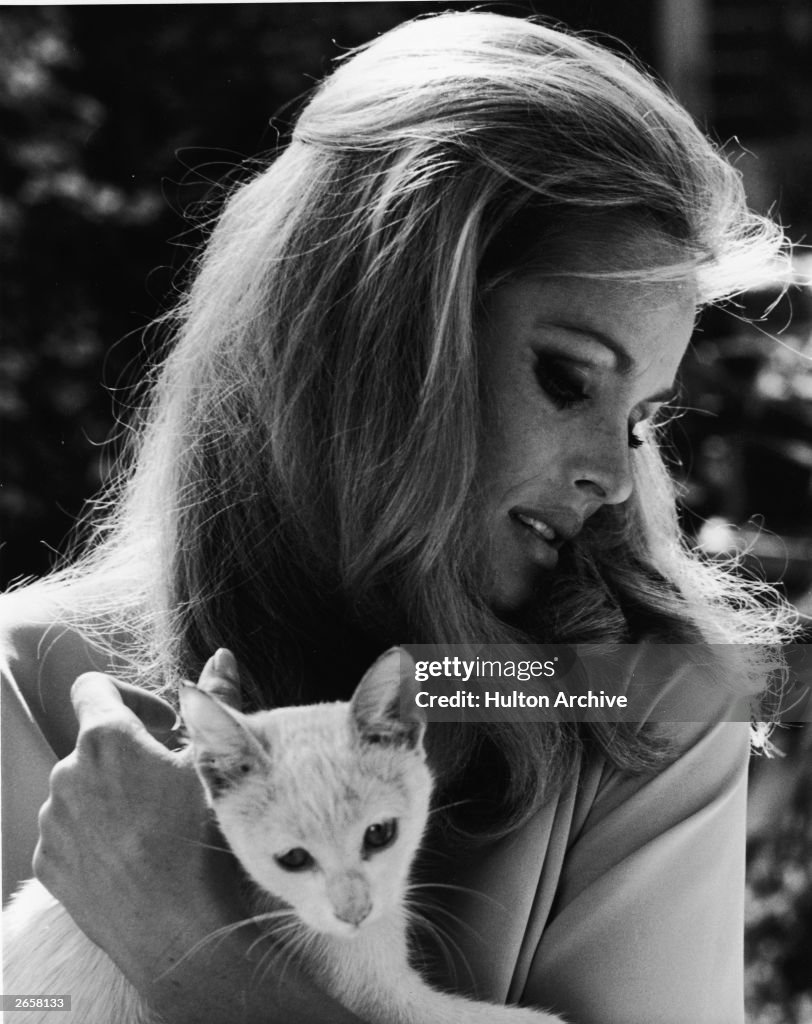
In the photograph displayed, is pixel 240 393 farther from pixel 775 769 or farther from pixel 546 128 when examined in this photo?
pixel 775 769

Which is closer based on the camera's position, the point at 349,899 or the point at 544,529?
the point at 349,899

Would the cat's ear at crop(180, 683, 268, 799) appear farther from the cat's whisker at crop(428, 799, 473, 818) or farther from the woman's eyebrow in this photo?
the woman's eyebrow

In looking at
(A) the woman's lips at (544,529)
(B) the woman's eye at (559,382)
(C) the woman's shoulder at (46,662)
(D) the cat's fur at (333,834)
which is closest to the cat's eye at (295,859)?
(D) the cat's fur at (333,834)

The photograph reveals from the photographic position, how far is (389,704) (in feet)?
3.86

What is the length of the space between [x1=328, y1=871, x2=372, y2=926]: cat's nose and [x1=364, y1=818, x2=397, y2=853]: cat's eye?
0.11ft

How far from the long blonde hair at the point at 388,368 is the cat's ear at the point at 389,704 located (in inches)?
1.2

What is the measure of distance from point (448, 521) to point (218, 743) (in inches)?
12.6

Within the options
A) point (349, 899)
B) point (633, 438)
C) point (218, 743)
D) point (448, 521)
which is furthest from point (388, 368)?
point (349, 899)

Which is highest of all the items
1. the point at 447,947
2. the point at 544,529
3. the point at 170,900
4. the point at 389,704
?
the point at 544,529

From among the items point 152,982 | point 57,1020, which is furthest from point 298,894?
point 57,1020

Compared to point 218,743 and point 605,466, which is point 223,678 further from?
point 605,466

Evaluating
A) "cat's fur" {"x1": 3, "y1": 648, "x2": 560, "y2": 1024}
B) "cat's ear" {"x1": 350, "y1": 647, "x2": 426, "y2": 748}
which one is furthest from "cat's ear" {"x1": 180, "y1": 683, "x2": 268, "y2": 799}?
"cat's ear" {"x1": 350, "y1": 647, "x2": 426, "y2": 748}

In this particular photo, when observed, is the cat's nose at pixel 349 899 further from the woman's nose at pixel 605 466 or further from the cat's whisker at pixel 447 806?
the woman's nose at pixel 605 466

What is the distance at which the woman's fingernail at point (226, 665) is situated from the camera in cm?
122
